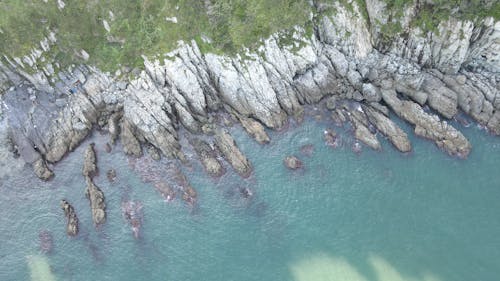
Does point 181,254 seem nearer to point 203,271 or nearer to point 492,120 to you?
point 203,271

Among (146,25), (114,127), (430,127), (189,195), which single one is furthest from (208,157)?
(430,127)

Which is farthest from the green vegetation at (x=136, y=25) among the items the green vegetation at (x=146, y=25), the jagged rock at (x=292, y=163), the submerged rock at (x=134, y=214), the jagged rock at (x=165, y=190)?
the submerged rock at (x=134, y=214)

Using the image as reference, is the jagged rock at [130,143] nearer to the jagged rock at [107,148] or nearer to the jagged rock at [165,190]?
the jagged rock at [107,148]

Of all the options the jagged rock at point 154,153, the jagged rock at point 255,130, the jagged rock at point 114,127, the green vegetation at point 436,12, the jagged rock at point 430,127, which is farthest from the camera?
the jagged rock at point 114,127

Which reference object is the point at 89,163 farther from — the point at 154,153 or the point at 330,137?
the point at 330,137

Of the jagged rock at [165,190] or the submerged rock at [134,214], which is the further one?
the jagged rock at [165,190]

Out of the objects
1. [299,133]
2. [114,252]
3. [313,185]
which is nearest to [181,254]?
[114,252]
